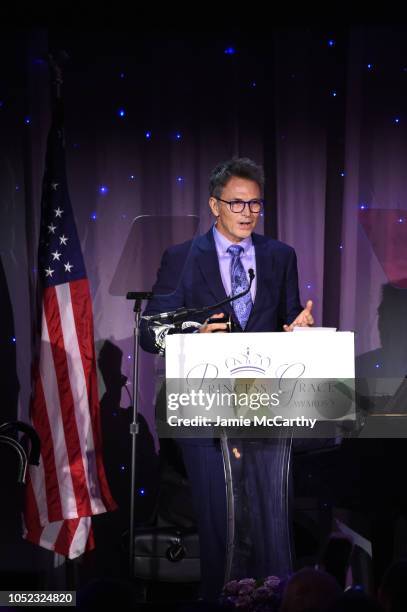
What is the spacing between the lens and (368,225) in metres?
4.67

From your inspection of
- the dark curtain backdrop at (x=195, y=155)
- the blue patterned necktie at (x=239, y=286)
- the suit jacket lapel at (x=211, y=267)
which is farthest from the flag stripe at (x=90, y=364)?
the blue patterned necktie at (x=239, y=286)

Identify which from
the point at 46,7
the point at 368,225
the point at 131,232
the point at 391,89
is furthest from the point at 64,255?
the point at 391,89

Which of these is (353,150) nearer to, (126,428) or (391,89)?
(391,89)

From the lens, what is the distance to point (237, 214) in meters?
3.86

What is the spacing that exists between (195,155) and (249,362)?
2.08 metres

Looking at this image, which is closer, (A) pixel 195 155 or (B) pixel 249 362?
(B) pixel 249 362

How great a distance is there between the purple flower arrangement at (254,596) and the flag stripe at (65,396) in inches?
70.4

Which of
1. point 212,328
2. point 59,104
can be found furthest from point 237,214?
point 59,104

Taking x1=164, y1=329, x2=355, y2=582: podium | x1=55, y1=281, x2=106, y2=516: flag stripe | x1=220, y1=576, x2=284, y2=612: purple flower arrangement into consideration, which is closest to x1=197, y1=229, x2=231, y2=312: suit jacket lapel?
x1=55, y1=281, x2=106, y2=516: flag stripe

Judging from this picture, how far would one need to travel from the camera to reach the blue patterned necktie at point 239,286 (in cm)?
386

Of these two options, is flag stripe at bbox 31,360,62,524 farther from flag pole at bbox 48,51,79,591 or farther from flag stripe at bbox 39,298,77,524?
flag pole at bbox 48,51,79,591

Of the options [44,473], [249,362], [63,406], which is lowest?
[44,473]

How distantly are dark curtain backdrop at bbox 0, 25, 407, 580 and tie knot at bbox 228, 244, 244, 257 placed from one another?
77cm

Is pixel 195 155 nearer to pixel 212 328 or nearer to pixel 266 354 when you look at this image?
pixel 212 328
